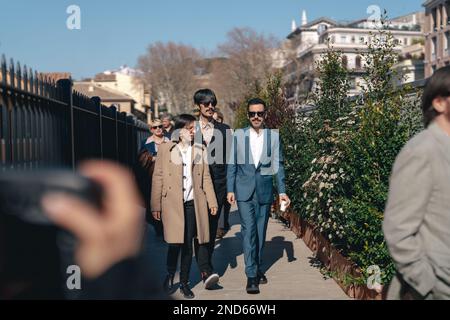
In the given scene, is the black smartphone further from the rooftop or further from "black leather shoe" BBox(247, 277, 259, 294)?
the rooftop

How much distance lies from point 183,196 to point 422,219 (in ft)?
12.9

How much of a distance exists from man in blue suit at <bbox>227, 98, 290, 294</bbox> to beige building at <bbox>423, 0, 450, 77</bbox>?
6519 centimetres

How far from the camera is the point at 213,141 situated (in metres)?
7.35

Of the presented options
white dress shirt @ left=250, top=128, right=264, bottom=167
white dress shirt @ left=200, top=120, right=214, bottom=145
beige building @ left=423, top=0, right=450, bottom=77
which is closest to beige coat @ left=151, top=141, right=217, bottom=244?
white dress shirt @ left=250, top=128, right=264, bottom=167

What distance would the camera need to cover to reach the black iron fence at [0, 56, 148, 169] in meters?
4.77

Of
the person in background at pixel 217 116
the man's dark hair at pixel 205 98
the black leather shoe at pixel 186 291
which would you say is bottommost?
the black leather shoe at pixel 186 291

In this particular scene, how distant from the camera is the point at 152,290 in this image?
3.21m

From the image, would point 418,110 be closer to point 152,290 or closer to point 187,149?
point 187,149

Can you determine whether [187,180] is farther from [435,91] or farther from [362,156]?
[435,91]

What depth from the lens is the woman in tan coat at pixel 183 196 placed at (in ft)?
20.7

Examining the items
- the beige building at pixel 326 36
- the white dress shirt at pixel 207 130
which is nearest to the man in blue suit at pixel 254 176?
the white dress shirt at pixel 207 130

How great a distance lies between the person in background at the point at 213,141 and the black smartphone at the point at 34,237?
4.00 m

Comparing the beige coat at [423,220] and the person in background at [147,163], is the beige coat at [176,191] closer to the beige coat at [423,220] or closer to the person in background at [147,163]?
the person in background at [147,163]

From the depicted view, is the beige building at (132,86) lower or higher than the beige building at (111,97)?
higher
